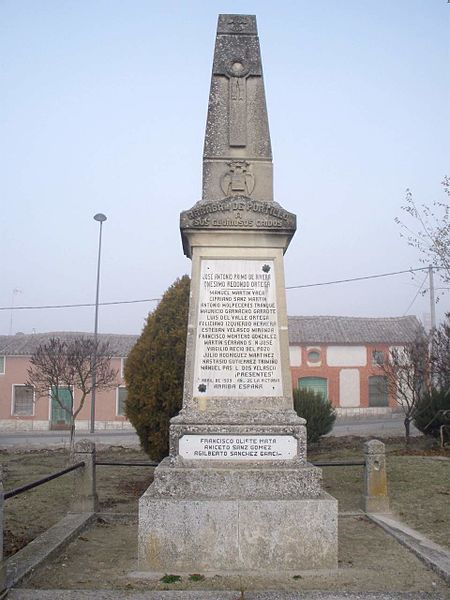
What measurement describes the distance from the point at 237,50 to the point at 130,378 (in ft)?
22.7

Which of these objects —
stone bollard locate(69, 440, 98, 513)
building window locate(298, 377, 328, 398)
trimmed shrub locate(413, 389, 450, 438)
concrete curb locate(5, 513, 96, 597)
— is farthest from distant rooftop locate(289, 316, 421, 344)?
concrete curb locate(5, 513, 96, 597)

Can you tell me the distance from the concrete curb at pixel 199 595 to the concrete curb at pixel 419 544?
2.75 feet

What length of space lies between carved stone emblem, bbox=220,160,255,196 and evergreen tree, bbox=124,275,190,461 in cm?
525

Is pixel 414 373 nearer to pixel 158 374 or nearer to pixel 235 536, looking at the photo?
pixel 158 374

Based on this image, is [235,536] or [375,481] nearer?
[235,536]

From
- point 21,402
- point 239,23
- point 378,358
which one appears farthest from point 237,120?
point 21,402

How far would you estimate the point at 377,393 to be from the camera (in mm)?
42344

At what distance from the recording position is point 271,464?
19.8 feet

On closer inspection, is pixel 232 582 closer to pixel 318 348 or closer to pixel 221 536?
pixel 221 536

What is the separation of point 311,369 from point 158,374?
1247 inches

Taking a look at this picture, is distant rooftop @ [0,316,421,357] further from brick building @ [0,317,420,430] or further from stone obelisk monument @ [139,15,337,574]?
stone obelisk monument @ [139,15,337,574]

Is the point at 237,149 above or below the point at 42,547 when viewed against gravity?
above

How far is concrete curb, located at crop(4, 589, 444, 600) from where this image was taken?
486cm


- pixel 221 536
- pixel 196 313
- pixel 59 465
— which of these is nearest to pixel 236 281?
pixel 196 313
